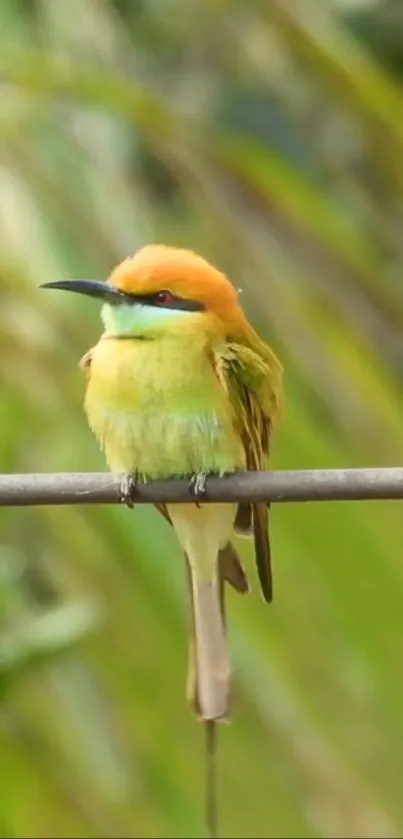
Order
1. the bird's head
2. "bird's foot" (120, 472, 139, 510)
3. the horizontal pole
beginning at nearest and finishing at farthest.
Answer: the horizontal pole → "bird's foot" (120, 472, 139, 510) → the bird's head

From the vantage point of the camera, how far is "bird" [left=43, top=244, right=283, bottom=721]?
913 millimetres

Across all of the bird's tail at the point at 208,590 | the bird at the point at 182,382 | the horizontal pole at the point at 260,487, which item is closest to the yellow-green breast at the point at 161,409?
the bird at the point at 182,382

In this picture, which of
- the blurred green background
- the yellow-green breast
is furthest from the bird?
the blurred green background

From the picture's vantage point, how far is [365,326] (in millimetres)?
1358

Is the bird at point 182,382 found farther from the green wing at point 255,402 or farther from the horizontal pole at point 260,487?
the horizontal pole at point 260,487

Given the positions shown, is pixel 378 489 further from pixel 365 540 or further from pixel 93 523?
pixel 93 523

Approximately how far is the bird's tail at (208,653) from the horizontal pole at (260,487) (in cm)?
35

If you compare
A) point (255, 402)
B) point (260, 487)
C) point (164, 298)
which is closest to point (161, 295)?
point (164, 298)

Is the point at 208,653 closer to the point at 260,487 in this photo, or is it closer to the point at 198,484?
the point at 198,484

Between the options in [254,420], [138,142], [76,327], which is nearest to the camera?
[254,420]

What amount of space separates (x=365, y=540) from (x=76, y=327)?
13.5 inches

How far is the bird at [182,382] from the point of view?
913mm

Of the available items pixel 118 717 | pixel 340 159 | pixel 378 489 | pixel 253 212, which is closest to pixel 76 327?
pixel 253 212

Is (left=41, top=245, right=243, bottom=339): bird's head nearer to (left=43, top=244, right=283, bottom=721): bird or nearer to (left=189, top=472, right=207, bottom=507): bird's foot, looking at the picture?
(left=43, top=244, right=283, bottom=721): bird
